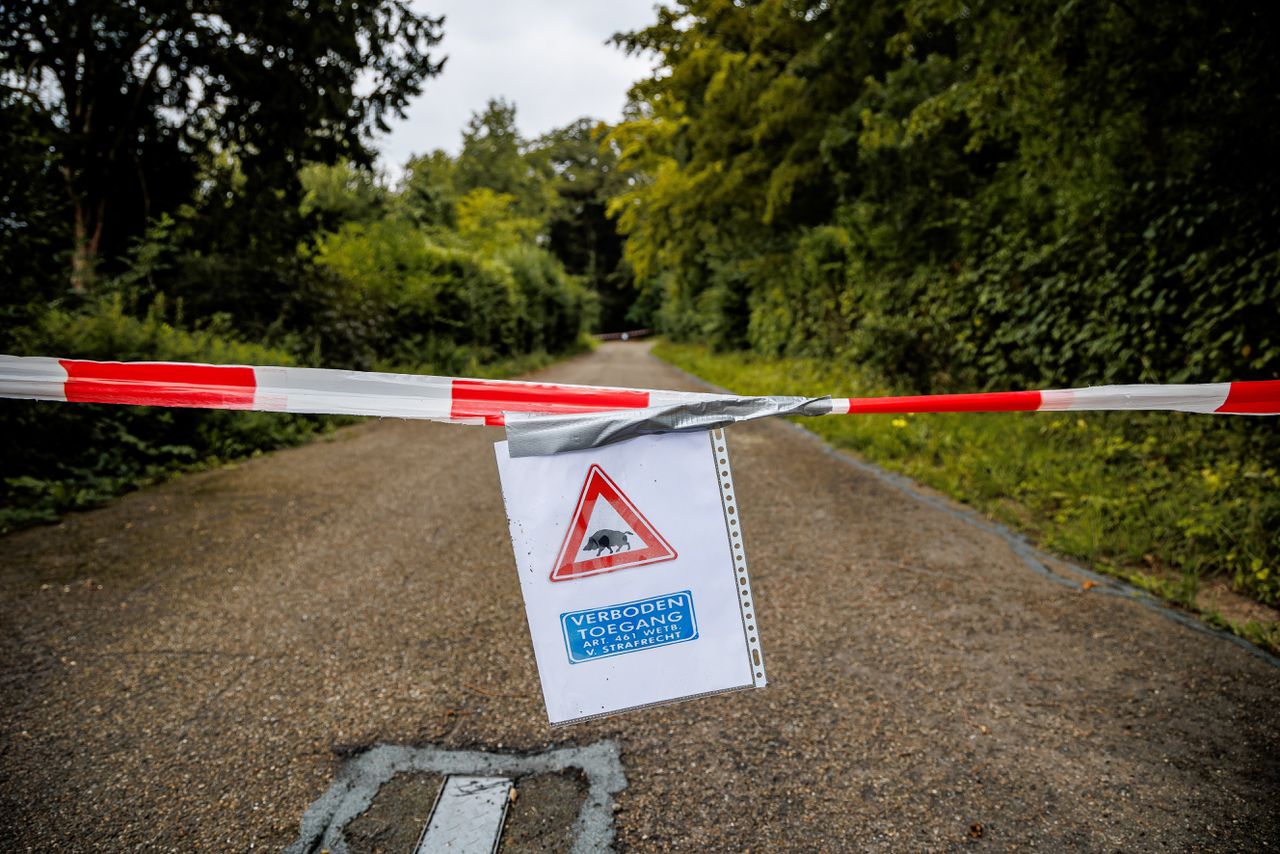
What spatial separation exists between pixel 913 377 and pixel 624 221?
37.1 feet

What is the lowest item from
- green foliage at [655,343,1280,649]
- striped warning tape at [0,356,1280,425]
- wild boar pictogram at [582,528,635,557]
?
green foliage at [655,343,1280,649]

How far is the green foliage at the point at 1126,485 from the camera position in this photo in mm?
3734

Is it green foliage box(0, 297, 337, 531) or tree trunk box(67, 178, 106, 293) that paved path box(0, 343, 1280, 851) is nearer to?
green foliage box(0, 297, 337, 531)

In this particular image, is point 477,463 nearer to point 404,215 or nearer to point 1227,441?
point 1227,441

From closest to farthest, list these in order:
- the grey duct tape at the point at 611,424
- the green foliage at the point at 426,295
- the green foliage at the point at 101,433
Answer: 1. the grey duct tape at the point at 611,424
2. the green foliage at the point at 101,433
3. the green foliage at the point at 426,295

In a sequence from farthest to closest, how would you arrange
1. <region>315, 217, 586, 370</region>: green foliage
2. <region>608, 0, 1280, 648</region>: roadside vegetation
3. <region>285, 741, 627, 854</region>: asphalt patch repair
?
<region>315, 217, 586, 370</region>: green foliage, <region>608, 0, 1280, 648</region>: roadside vegetation, <region>285, 741, 627, 854</region>: asphalt patch repair

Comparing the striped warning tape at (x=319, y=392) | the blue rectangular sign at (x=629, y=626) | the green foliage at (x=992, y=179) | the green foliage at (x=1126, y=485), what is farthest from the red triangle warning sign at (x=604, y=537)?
the green foliage at (x=992, y=179)

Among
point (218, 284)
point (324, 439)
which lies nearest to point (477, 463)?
point (324, 439)

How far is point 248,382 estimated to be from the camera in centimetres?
172

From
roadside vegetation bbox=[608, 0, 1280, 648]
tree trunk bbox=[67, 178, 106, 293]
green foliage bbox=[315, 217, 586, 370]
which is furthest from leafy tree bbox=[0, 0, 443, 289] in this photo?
roadside vegetation bbox=[608, 0, 1280, 648]

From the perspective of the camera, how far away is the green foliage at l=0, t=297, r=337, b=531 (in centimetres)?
529

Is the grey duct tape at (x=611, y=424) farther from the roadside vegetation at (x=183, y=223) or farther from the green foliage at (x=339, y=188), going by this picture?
the green foliage at (x=339, y=188)

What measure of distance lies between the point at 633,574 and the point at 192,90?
37.8ft

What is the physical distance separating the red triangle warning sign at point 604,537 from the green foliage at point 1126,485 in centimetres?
329
